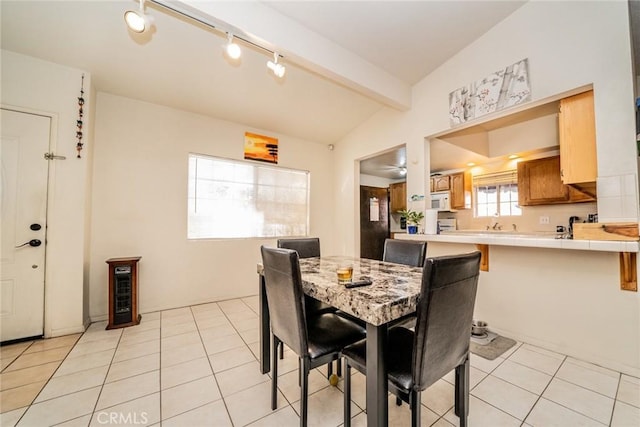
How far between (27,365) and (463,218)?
6.10 meters

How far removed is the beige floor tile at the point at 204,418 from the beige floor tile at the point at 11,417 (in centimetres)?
86

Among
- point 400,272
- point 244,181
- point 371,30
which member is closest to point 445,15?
point 371,30

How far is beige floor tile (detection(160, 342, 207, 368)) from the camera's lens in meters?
2.08

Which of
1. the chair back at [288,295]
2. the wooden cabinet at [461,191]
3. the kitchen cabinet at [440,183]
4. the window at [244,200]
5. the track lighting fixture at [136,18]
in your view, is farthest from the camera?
the kitchen cabinet at [440,183]

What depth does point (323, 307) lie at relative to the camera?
2035 mm

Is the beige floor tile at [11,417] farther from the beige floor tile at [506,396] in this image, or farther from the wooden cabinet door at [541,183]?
the wooden cabinet door at [541,183]

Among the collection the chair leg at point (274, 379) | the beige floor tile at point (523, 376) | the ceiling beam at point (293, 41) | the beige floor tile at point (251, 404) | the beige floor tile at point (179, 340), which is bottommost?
the beige floor tile at point (179, 340)

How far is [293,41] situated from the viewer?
7.55 feet

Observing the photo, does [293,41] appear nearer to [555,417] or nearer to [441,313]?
[441,313]

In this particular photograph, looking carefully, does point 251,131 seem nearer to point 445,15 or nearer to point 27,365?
point 445,15

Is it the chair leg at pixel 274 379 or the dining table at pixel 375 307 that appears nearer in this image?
the dining table at pixel 375 307

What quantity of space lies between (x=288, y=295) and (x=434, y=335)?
700mm

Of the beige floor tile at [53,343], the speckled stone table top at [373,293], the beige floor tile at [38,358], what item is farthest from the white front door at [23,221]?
the speckled stone table top at [373,293]

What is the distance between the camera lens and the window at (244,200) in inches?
142
